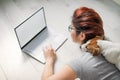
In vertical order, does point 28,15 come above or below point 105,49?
above

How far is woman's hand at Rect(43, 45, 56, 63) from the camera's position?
1.49 m

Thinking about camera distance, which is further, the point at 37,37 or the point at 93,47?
the point at 37,37

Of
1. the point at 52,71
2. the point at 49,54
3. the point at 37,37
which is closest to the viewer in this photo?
the point at 52,71

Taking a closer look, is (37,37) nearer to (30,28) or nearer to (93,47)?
(30,28)

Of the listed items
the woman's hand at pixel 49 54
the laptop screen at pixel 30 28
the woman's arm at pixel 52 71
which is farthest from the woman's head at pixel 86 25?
the laptop screen at pixel 30 28

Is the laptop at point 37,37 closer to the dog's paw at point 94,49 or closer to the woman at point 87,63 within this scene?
the woman at point 87,63

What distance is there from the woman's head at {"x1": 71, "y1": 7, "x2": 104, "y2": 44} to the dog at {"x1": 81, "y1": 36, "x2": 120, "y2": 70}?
0.05 metres

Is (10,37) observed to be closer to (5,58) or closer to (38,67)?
(5,58)

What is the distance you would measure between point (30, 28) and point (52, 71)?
42cm

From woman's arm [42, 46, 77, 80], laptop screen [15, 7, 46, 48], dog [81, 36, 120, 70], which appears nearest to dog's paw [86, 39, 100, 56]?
dog [81, 36, 120, 70]

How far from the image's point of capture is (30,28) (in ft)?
5.25

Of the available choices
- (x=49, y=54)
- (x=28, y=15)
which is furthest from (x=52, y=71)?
(x=28, y=15)

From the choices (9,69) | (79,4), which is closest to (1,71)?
(9,69)

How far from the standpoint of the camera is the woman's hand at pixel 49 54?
1493 mm
